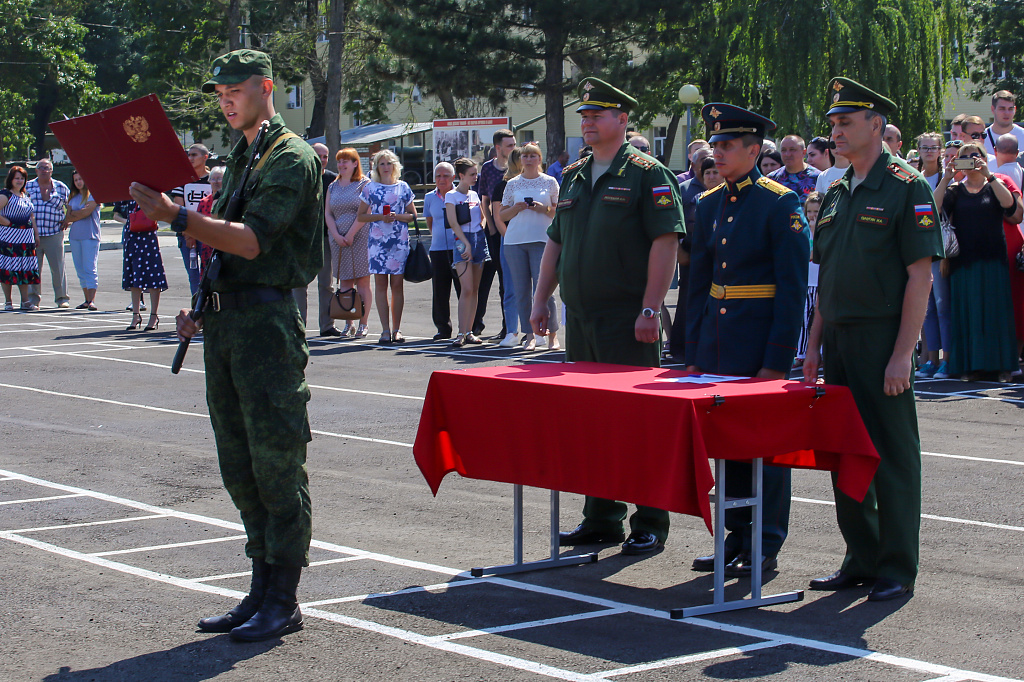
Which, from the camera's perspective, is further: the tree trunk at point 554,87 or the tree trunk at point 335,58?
the tree trunk at point 554,87

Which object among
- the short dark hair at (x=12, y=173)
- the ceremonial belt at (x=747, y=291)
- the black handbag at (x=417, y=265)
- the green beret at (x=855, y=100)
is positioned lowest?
the ceremonial belt at (x=747, y=291)

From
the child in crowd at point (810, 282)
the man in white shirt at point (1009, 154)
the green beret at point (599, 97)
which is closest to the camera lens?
the green beret at point (599, 97)

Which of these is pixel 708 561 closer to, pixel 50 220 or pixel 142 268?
pixel 142 268

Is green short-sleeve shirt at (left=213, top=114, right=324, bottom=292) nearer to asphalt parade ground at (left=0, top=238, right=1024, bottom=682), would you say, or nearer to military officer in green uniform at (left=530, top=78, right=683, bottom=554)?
asphalt parade ground at (left=0, top=238, right=1024, bottom=682)

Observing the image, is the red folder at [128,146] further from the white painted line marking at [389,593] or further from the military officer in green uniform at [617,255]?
the military officer in green uniform at [617,255]

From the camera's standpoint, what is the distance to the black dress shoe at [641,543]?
6043mm

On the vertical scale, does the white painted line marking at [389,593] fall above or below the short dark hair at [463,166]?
below

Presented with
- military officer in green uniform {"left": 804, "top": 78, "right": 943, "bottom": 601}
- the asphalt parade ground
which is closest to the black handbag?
the asphalt parade ground

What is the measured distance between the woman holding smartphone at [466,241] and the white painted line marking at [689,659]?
9335 mm

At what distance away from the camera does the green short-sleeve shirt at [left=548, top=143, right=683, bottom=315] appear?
6.08 m

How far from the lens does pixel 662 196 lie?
19.9 feet

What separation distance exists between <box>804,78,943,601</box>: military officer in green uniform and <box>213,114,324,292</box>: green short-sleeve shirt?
2251 millimetres

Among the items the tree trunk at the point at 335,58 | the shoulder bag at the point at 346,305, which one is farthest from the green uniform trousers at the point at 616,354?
the tree trunk at the point at 335,58

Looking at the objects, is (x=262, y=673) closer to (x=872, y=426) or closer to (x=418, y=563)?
(x=418, y=563)
